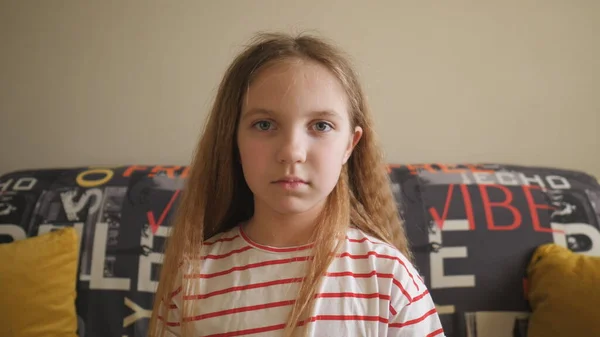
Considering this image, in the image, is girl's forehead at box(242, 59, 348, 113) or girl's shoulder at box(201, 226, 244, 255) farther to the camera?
girl's shoulder at box(201, 226, 244, 255)

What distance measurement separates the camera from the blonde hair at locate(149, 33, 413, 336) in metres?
0.77

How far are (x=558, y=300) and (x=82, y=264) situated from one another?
3.44ft

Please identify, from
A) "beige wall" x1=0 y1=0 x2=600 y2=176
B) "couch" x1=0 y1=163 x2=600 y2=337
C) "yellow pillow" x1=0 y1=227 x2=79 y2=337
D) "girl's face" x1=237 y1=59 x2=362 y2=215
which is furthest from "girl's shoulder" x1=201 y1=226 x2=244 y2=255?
"beige wall" x1=0 y1=0 x2=600 y2=176

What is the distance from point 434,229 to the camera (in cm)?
115

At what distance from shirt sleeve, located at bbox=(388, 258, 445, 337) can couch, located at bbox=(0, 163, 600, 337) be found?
0.39m

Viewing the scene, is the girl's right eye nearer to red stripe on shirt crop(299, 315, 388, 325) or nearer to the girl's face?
the girl's face

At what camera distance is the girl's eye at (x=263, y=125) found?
2.43 ft

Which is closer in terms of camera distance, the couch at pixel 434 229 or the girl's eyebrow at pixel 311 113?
the girl's eyebrow at pixel 311 113

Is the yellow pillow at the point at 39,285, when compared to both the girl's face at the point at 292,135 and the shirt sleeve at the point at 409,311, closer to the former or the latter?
the girl's face at the point at 292,135

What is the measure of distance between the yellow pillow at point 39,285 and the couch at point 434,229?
0.12 ft

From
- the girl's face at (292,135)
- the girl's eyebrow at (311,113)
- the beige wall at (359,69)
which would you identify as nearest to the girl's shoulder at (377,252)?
the girl's face at (292,135)

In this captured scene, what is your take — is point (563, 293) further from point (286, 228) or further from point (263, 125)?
point (263, 125)

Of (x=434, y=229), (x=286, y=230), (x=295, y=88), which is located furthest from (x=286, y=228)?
(x=434, y=229)

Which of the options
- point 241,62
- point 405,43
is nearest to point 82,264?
point 241,62
